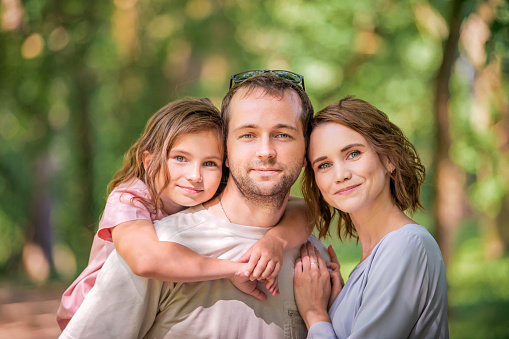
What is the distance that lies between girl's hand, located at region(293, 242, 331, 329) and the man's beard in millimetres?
361

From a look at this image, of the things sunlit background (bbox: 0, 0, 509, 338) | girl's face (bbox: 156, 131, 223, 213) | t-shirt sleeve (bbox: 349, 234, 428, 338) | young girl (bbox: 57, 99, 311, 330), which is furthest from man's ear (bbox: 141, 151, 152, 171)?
sunlit background (bbox: 0, 0, 509, 338)

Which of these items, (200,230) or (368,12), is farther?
(368,12)

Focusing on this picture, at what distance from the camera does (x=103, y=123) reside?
14.3 m

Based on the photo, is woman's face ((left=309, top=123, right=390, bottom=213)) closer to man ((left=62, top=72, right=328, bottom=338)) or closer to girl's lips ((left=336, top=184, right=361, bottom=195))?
girl's lips ((left=336, top=184, right=361, bottom=195))

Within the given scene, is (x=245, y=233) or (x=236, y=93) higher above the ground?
(x=236, y=93)

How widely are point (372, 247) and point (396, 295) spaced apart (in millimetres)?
440

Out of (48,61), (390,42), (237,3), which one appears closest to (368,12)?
(390,42)

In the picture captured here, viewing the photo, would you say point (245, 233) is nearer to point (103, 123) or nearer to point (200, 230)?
point (200, 230)

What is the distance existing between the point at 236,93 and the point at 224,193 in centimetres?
52

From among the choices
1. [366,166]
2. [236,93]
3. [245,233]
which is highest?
[236,93]

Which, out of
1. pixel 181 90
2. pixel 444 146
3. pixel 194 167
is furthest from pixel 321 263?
pixel 181 90

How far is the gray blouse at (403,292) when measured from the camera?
7.75 feet

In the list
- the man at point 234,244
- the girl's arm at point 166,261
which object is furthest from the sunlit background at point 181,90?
the girl's arm at point 166,261

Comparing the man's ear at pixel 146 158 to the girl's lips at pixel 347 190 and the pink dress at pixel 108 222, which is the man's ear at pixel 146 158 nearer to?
the pink dress at pixel 108 222
